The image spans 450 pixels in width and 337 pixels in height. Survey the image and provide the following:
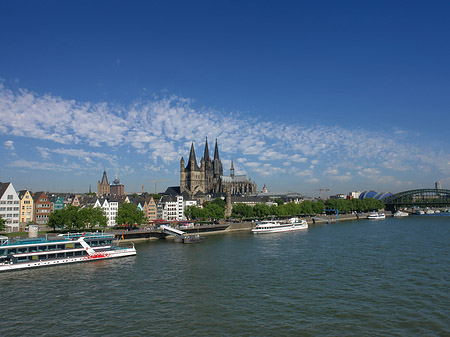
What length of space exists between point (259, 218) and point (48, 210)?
67.5m

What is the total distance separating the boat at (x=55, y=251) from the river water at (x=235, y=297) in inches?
89.9

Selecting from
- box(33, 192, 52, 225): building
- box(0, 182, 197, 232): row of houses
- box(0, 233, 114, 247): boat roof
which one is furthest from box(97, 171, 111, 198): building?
box(0, 233, 114, 247): boat roof

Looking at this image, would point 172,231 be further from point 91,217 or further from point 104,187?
point 104,187

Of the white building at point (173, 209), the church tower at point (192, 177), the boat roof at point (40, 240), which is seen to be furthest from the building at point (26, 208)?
the church tower at point (192, 177)

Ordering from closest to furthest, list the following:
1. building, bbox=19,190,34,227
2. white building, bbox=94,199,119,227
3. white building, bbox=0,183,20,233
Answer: white building, bbox=0,183,20,233
building, bbox=19,190,34,227
white building, bbox=94,199,119,227

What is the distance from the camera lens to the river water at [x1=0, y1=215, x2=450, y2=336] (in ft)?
78.2

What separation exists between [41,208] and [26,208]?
4.87 metres

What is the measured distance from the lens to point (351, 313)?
26.2 metres

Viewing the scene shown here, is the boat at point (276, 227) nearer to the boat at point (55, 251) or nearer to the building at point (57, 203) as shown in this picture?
the boat at point (55, 251)

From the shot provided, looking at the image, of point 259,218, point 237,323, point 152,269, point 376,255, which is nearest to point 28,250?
point 152,269

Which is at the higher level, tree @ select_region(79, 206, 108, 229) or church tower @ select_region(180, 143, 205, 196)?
church tower @ select_region(180, 143, 205, 196)

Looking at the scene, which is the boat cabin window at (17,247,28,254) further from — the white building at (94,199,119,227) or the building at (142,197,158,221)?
the building at (142,197,158,221)

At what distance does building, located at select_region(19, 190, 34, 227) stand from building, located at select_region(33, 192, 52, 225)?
157 cm

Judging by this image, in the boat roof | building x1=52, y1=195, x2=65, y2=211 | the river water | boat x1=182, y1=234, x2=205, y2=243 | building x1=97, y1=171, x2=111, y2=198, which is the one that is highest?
building x1=97, y1=171, x2=111, y2=198
